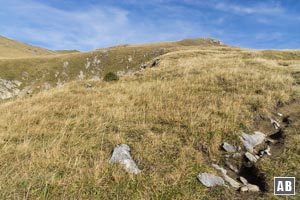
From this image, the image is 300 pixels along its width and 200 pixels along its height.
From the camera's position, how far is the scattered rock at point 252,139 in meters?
7.92

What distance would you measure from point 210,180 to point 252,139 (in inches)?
111

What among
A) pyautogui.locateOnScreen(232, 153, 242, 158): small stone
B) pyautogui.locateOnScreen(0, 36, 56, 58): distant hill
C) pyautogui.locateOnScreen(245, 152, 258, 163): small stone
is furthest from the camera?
pyautogui.locateOnScreen(0, 36, 56, 58): distant hill

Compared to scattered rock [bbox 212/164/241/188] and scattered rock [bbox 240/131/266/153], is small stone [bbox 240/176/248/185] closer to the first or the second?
scattered rock [bbox 212/164/241/188]

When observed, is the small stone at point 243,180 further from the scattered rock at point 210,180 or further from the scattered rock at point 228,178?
the scattered rock at point 210,180

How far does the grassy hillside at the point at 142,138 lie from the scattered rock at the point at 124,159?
A: 0.20 meters

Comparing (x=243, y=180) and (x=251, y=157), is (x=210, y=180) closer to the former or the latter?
(x=243, y=180)

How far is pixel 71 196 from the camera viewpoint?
206 inches

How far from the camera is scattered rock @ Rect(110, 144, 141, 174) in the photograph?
638cm

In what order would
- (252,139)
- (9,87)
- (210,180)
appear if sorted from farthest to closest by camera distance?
1. (9,87)
2. (252,139)
3. (210,180)

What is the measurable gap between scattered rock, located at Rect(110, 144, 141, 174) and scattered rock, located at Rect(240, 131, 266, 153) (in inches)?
142

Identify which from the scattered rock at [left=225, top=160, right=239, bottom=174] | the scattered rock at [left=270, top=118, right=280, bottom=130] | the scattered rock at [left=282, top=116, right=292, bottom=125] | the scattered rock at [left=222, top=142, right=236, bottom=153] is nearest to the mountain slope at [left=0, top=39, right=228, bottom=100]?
the scattered rock at [left=282, top=116, right=292, bottom=125]

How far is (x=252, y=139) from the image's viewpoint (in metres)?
8.32

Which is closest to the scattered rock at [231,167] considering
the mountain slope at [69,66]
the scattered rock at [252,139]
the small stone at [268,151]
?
the scattered rock at [252,139]

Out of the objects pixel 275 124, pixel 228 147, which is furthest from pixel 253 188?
pixel 275 124
